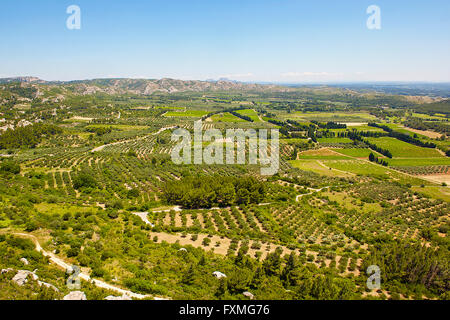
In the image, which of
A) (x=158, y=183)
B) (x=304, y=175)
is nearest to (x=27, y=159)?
(x=158, y=183)

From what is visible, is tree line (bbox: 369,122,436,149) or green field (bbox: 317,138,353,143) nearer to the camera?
tree line (bbox: 369,122,436,149)

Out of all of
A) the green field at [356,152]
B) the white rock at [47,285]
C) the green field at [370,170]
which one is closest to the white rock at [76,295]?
the white rock at [47,285]

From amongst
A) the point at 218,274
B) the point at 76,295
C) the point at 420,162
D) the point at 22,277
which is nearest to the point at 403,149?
the point at 420,162

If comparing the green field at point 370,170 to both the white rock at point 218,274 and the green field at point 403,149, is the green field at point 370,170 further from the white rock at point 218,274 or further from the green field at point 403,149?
the white rock at point 218,274

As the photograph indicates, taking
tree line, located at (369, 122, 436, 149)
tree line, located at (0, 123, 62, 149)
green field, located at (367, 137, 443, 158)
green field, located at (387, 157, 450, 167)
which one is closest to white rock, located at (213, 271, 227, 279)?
tree line, located at (0, 123, 62, 149)

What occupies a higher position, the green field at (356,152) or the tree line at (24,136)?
the tree line at (24,136)

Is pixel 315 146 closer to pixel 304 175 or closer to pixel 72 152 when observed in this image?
pixel 304 175

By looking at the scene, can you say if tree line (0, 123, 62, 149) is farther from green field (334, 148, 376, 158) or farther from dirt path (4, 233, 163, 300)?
green field (334, 148, 376, 158)

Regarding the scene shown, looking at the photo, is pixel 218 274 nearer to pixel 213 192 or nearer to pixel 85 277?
pixel 85 277
